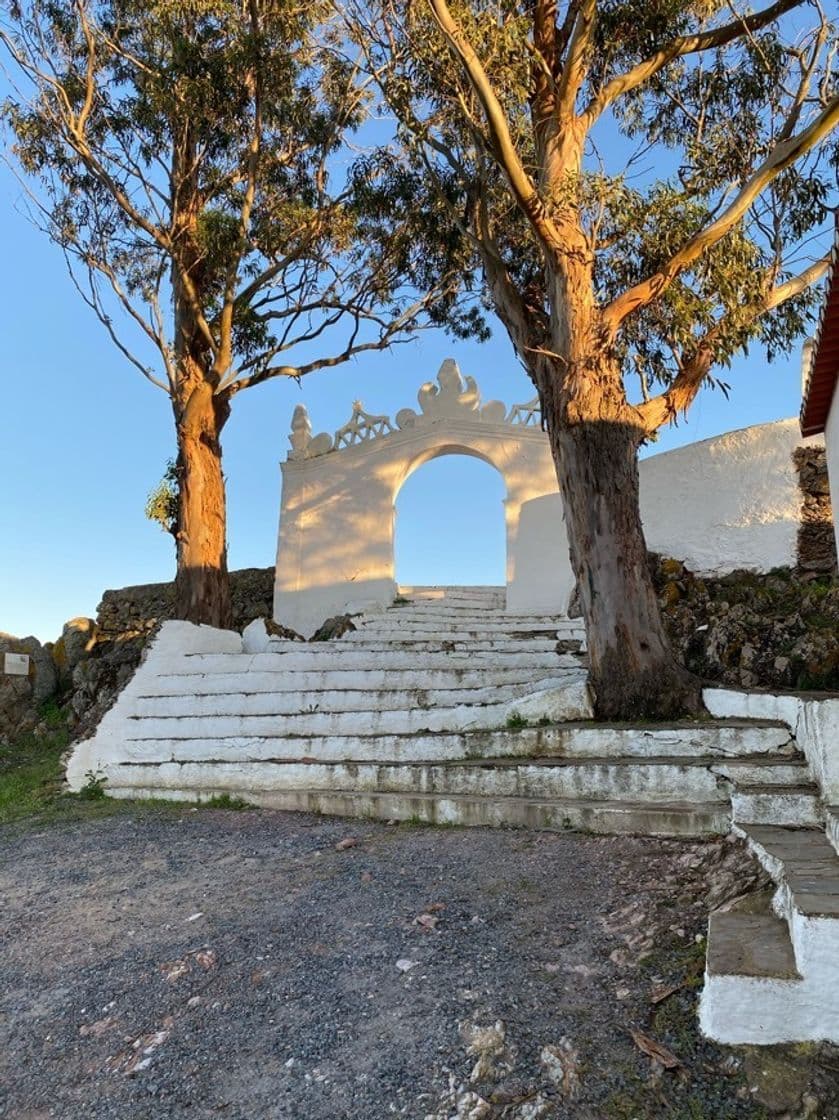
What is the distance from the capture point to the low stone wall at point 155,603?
14.5 meters

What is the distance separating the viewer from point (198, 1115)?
2072 millimetres

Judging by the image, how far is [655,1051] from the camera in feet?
6.97

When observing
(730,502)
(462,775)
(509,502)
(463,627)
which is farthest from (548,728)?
(509,502)

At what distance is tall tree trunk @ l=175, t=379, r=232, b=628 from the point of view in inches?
403

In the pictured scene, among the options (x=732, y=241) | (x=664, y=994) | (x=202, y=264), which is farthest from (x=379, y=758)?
(x=202, y=264)

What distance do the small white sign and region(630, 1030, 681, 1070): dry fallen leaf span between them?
38.6 feet

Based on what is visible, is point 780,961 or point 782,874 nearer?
point 780,961

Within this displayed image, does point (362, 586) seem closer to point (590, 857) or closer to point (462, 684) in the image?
point (462, 684)

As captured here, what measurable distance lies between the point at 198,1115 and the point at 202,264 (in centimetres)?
1126

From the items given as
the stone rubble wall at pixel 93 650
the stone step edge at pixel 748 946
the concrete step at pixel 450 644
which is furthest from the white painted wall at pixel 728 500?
the stone step edge at pixel 748 946

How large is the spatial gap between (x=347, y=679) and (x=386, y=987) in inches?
179

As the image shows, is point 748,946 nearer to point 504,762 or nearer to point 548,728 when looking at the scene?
point 504,762

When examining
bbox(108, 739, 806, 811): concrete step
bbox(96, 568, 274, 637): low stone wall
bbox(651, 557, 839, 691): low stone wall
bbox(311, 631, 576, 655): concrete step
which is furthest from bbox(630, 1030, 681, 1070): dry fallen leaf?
bbox(96, 568, 274, 637): low stone wall

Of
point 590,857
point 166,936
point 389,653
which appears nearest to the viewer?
point 166,936
